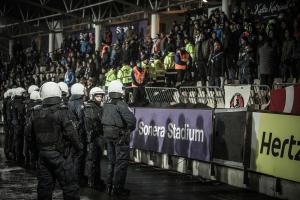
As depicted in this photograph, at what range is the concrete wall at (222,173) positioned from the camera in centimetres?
989

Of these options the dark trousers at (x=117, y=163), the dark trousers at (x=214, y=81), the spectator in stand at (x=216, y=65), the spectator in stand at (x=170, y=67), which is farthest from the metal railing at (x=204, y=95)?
the dark trousers at (x=117, y=163)

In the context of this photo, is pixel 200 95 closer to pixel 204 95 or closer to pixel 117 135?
pixel 204 95

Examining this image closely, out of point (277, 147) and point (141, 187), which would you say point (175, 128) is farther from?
point (277, 147)

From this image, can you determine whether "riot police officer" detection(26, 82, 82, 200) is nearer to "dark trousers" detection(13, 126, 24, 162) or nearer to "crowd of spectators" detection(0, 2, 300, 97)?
"dark trousers" detection(13, 126, 24, 162)

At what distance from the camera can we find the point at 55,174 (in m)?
7.96

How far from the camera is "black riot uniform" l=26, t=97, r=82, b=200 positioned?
790 cm

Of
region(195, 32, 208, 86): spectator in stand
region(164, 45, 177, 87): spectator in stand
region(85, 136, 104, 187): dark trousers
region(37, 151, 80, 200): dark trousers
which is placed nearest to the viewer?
region(37, 151, 80, 200): dark trousers

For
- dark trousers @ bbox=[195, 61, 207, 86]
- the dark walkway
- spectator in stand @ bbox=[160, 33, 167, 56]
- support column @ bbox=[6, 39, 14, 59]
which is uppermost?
support column @ bbox=[6, 39, 14, 59]

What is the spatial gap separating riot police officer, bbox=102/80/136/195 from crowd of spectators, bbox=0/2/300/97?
6105 millimetres

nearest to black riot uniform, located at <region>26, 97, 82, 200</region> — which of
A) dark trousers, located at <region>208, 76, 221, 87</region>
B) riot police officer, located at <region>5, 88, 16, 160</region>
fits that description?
riot police officer, located at <region>5, 88, 16, 160</region>

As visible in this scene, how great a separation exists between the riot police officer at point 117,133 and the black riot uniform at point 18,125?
235 inches

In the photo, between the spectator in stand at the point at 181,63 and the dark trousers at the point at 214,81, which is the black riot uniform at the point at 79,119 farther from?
the spectator in stand at the point at 181,63

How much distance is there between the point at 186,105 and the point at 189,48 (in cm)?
658

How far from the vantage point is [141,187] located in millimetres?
11508
